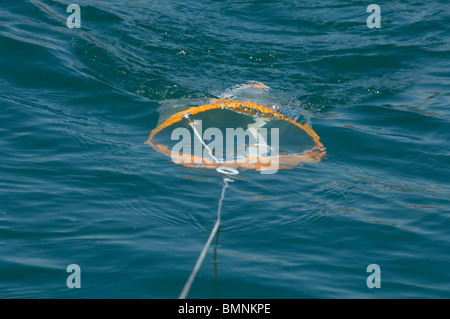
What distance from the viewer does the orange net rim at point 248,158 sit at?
470 cm

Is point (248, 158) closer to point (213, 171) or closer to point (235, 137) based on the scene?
point (213, 171)

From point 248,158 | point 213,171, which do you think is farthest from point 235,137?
point 213,171

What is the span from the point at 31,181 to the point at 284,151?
219cm

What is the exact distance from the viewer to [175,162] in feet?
15.5

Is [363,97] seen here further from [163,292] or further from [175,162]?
[163,292]

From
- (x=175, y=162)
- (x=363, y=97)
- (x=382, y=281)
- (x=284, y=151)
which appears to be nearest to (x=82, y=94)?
(x=175, y=162)

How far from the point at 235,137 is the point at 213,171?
74cm

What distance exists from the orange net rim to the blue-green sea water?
12 cm

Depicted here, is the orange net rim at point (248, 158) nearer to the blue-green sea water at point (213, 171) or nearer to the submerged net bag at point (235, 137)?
the submerged net bag at point (235, 137)

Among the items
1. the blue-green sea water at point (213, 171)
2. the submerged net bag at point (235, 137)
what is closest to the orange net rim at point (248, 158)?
the submerged net bag at point (235, 137)

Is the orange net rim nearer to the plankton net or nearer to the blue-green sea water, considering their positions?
the plankton net

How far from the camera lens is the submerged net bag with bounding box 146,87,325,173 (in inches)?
188

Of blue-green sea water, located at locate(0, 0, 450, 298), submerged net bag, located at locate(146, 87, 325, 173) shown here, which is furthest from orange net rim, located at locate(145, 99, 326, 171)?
blue-green sea water, located at locate(0, 0, 450, 298)

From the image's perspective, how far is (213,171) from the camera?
4.57 m
